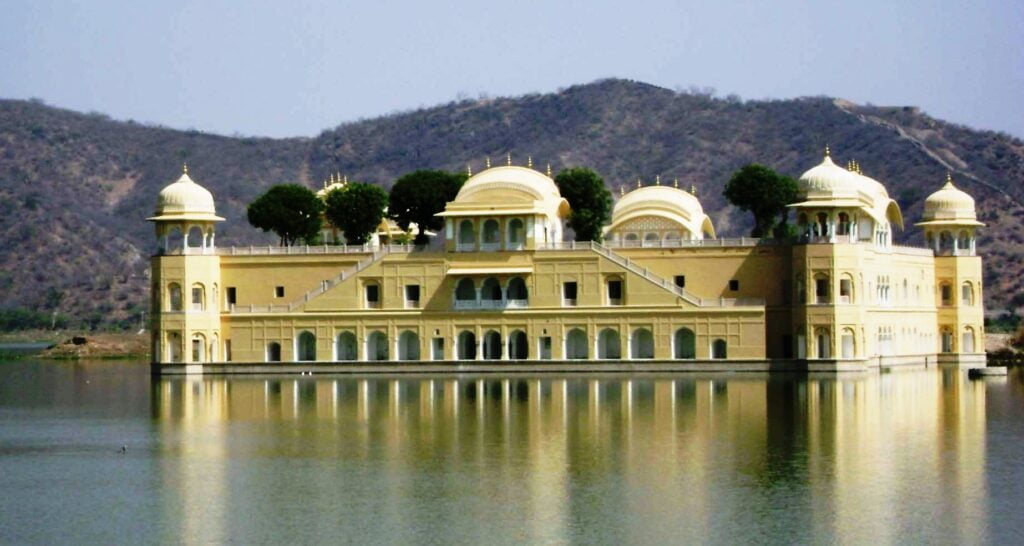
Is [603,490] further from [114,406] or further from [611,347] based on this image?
[611,347]

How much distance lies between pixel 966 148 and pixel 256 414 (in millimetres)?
76804

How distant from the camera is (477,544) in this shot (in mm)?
24688

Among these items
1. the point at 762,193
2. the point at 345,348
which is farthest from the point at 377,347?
the point at 762,193

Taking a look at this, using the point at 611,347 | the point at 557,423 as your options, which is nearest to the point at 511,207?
the point at 611,347

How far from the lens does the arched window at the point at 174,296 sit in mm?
60062

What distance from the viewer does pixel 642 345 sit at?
59000 millimetres

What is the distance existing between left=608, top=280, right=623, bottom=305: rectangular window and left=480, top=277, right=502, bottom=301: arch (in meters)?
3.88

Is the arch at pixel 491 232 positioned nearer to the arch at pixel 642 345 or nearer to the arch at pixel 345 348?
the arch at pixel 345 348

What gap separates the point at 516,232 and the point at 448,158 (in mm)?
75174

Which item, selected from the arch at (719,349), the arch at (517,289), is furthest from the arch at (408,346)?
the arch at (719,349)

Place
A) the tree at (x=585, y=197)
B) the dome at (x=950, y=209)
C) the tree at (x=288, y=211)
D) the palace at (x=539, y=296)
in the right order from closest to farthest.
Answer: the palace at (x=539, y=296), the dome at (x=950, y=209), the tree at (x=585, y=197), the tree at (x=288, y=211)

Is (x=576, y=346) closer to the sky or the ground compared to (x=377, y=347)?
closer to the ground

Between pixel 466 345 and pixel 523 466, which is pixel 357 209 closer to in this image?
pixel 466 345

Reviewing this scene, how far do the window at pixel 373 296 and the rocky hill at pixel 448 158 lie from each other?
41381 mm
